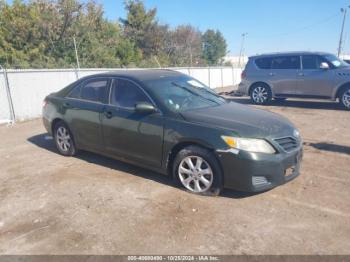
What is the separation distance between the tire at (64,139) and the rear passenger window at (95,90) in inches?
29.4

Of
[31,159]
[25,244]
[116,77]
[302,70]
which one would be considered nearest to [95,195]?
[25,244]

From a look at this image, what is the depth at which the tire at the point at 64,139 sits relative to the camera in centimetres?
603

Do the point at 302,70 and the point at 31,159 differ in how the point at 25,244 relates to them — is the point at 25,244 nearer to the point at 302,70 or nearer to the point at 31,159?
the point at 31,159

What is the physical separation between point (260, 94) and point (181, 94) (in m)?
7.90

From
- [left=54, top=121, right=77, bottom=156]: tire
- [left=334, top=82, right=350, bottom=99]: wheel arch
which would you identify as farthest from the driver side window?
[left=334, top=82, right=350, bottom=99]: wheel arch

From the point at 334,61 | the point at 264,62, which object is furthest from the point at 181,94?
the point at 264,62

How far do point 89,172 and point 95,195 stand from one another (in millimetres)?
945

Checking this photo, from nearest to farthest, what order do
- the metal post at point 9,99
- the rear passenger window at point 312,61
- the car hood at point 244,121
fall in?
the car hood at point 244,121, the metal post at point 9,99, the rear passenger window at point 312,61

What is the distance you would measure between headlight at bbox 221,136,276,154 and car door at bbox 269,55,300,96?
26.4 ft

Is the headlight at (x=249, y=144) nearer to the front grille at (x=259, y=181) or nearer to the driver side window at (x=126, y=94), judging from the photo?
the front grille at (x=259, y=181)

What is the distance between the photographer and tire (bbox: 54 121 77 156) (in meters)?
6.03

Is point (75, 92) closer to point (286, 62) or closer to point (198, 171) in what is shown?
point (198, 171)

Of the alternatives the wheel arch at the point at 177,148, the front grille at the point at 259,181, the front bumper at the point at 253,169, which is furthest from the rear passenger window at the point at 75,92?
the front grille at the point at 259,181

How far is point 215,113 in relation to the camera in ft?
14.9
